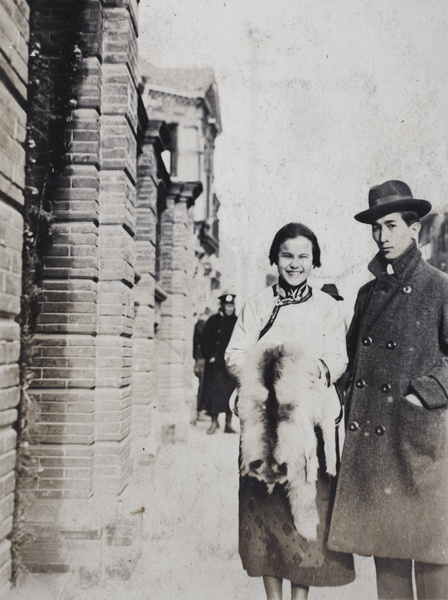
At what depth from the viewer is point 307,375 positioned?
3348 mm

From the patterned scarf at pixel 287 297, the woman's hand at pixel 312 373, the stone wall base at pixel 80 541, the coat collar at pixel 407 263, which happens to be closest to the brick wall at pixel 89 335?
the stone wall base at pixel 80 541

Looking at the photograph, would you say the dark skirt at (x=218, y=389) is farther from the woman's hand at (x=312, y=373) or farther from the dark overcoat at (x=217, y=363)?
the woman's hand at (x=312, y=373)

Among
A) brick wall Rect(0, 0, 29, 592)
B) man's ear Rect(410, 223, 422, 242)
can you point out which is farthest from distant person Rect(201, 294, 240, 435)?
brick wall Rect(0, 0, 29, 592)

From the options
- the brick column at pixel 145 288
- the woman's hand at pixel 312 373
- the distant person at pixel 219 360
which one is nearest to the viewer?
the woman's hand at pixel 312 373

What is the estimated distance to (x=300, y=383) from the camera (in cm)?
334

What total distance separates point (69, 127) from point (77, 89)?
0.30 metres

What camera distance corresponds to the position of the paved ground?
11.0 ft

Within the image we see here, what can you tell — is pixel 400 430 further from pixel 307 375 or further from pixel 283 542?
pixel 283 542

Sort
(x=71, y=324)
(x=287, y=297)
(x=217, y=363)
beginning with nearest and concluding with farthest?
(x=287, y=297) < (x=71, y=324) < (x=217, y=363)

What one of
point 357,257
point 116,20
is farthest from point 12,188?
point 357,257

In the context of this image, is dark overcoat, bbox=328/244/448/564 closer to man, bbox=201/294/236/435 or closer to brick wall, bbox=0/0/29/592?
man, bbox=201/294/236/435

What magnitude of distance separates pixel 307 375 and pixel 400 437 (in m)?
0.68

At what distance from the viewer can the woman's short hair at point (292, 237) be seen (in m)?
3.53

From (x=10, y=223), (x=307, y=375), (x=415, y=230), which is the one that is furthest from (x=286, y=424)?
(x=10, y=223)
